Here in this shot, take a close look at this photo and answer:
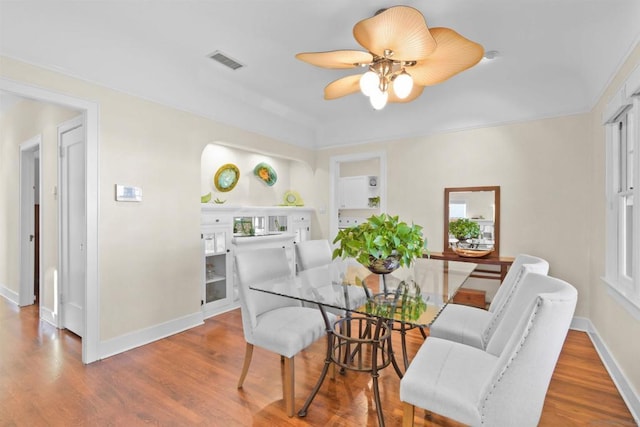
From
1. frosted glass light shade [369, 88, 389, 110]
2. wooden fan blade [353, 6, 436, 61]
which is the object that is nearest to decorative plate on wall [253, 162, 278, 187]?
frosted glass light shade [369, 88, 389, 110]

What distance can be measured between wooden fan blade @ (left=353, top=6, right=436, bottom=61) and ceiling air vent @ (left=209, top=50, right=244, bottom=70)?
1613 mm

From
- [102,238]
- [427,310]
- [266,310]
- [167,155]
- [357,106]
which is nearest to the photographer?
[427,310]

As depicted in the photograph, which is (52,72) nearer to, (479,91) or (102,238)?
(102,238)

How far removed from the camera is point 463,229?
4094mm

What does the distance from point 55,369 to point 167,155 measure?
6.67 feet

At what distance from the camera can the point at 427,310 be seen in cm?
173

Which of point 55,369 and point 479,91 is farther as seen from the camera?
point 479,91

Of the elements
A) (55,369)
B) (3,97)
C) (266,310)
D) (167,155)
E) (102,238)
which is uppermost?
(3,97)

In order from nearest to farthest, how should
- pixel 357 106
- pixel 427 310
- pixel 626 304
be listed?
pixel 427 310 → pixel 626 304 → pixel 357 106

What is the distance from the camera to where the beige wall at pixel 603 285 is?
83.3 inches

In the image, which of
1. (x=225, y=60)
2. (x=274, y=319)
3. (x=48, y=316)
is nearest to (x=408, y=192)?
(x=225, y=60)

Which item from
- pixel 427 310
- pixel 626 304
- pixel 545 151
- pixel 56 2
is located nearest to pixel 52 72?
pixel 56 2

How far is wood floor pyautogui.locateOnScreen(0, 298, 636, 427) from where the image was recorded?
192 cm

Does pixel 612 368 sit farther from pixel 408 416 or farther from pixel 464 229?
pixel 408 416
